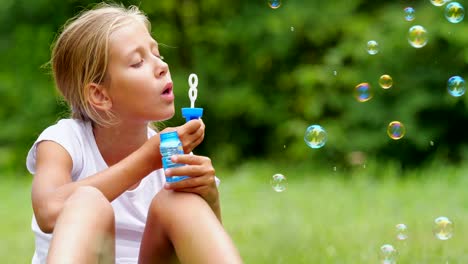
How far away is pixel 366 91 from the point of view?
285 centimetres

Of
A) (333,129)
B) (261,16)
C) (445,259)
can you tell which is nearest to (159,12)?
(261,16)

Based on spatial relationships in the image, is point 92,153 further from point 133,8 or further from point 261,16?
point 261,16

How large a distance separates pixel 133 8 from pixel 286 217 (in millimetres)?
1550

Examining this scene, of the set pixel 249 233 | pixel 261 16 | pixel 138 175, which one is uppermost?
pixel 261 16

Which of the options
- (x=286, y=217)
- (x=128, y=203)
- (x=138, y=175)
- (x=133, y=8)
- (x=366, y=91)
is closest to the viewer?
(x=138, y=175)

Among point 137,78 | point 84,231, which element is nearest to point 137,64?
point 137,78

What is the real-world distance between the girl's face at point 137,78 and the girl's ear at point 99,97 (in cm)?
1

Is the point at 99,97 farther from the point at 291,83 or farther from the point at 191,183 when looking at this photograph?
the point at 291,83

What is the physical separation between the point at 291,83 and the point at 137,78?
172 inches

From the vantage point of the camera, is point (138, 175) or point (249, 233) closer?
point (138, 175)

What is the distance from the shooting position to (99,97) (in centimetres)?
198

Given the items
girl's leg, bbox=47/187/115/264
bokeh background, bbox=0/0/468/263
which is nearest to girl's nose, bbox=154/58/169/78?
girl's leg, bbox=47/187/115/264

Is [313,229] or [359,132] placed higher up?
[359,132]

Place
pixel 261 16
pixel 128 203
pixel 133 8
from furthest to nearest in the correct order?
pixel 261 16 → pixel 133 8 → pixel 128 203
